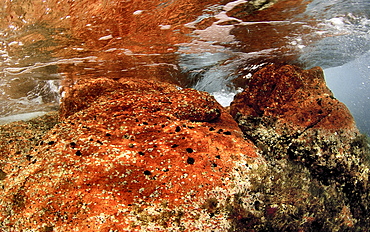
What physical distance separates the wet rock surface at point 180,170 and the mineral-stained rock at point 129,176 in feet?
0.07

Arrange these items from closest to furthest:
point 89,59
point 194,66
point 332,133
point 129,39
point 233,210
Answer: point 233,210
point 332,133
point 129,39
point 89,59
point 194,66

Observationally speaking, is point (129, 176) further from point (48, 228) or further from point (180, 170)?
point (48, 228)

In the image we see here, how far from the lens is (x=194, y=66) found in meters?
12.5

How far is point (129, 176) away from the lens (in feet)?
14.3

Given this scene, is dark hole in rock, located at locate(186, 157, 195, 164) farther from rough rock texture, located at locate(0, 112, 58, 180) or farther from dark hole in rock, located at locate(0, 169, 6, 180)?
dark hole in rock, located at locate(0, 169, 6, 180)

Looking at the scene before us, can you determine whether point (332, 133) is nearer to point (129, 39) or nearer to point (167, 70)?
point (129, 39)

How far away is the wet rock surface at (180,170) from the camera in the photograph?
412 cm

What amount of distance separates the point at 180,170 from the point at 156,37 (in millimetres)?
5871

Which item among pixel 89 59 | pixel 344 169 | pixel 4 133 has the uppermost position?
pixel 89 59

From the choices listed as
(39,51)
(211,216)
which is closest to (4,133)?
(39,51)

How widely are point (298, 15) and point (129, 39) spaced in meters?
6.97

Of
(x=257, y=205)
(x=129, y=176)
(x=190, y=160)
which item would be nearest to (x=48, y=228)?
(x=129, y=176)

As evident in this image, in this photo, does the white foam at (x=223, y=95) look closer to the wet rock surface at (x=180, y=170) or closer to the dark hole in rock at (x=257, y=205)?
the wet rock surface at (x=180, y=170)

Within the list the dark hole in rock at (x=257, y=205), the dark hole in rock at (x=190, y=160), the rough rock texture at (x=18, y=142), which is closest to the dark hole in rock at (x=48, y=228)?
the rough rock texture at (x=18, y=142)
